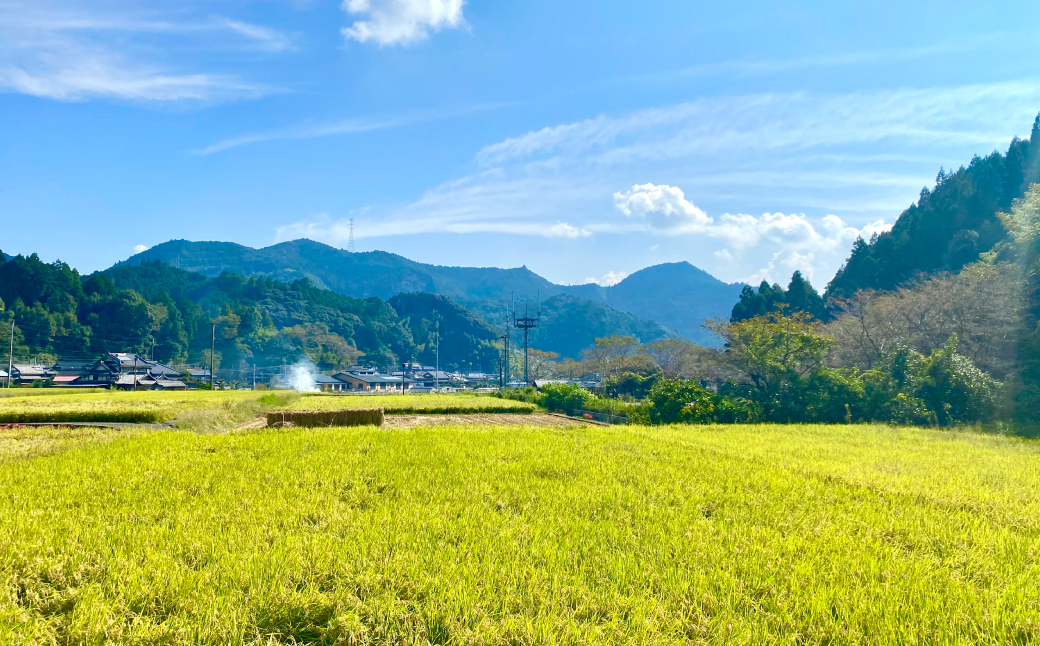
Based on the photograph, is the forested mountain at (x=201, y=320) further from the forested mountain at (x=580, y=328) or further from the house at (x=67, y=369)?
the forested mountain at (x=580, y=328)

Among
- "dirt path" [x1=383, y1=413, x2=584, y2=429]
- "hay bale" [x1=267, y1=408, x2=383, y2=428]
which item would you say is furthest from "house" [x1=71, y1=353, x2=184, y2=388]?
"hay bale" [x1=267, y1=408, x2=383, y2=428]

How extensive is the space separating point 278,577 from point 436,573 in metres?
0.88

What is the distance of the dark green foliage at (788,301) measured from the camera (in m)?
52.0

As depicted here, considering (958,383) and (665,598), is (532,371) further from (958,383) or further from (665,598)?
(665,598)

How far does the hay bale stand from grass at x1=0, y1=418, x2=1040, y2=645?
256 inches

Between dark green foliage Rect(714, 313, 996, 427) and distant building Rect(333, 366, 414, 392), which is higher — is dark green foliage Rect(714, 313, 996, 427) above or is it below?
above

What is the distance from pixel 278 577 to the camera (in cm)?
304

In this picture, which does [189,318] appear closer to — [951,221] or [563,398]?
[563,398]

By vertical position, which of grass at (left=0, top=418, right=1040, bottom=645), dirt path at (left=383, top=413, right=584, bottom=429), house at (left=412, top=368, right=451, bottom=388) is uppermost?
grass at (left=0, top=418, right=1040, bottom=645)

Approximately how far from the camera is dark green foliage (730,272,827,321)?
52031 millimetres

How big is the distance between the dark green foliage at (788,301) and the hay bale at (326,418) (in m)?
44.7

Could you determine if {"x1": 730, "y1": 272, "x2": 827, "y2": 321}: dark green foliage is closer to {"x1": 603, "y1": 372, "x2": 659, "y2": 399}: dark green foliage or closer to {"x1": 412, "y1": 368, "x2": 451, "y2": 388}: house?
{"x1": 603, "y1": 372, "x2": 659, "y2": 399}: dark green foliage

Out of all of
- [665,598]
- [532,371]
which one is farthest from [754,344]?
[532,371]

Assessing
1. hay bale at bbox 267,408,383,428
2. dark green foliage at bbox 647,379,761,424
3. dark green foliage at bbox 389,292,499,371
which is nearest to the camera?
hay bale at bbox 267,408,383,428
